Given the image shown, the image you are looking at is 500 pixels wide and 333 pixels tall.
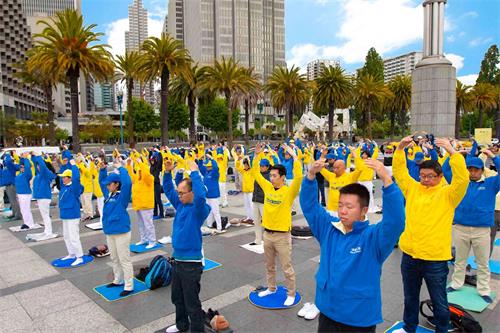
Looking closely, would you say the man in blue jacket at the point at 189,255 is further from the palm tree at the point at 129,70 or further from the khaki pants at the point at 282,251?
the palm tree at the point at 129,70

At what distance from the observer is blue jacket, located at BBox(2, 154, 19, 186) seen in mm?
11203

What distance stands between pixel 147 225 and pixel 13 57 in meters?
96.4

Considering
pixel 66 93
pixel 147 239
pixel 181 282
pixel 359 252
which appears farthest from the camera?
pixel 66 93

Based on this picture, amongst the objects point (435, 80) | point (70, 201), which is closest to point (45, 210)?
point (70, 201)

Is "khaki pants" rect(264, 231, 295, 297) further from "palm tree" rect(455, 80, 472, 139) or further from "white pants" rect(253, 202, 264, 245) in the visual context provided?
"palm tree" rect(455, 80, 472, 139)

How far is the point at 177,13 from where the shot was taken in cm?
11794

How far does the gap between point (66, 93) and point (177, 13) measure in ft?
169

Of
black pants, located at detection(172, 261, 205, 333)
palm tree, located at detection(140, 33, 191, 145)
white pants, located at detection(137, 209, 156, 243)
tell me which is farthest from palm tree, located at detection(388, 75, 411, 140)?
black pants, located at detection(172, 261, 205, 333)

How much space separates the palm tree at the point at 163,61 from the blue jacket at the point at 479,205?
2506cm

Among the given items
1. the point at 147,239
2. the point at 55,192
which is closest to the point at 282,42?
the point at 55,192

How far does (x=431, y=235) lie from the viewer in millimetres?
3830

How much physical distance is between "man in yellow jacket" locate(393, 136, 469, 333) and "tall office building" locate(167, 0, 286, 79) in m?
110

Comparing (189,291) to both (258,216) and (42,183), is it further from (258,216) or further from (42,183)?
(42,183)

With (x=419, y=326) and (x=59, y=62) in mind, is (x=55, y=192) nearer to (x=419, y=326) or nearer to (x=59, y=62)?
(x=59, y=62)
